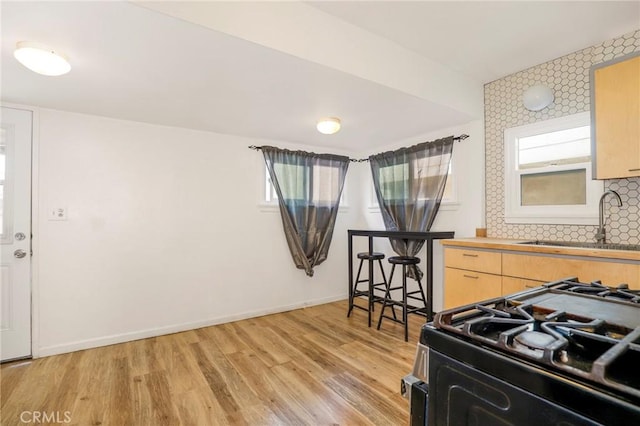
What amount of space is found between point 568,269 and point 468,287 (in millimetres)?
738

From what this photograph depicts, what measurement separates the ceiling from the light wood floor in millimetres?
2233

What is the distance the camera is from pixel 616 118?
6.40 feet

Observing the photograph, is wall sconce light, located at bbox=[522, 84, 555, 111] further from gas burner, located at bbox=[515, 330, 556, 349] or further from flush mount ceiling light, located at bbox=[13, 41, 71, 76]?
flush mount ceiling light, located at bbox=[13, 41, 71, 76]

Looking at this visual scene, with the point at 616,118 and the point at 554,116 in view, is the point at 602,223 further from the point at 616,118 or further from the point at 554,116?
the point at 554,116

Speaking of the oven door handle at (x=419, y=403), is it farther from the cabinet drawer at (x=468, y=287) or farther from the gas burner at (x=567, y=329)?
the cabinet drawer at (x=468, y=287)

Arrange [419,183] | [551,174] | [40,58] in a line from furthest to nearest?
[419,183]
[551,174]
[40,58]

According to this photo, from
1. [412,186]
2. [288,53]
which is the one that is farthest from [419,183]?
[288,53]

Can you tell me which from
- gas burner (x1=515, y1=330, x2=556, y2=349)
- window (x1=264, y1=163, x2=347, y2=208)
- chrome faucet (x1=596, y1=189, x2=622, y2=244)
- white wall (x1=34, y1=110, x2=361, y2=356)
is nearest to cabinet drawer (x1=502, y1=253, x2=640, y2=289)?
chrome faucet (x1=596, y1=189, x2=622, y2=244)

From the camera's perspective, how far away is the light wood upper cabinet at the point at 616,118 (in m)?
1.87

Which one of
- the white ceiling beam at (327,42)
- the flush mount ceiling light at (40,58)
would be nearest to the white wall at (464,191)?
the white ceiling beam at (327,42)

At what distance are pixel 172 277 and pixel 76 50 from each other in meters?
2.18

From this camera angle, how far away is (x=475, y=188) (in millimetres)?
3078

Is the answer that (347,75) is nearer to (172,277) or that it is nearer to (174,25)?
(174,25)

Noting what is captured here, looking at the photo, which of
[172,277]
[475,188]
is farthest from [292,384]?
[475,188]
